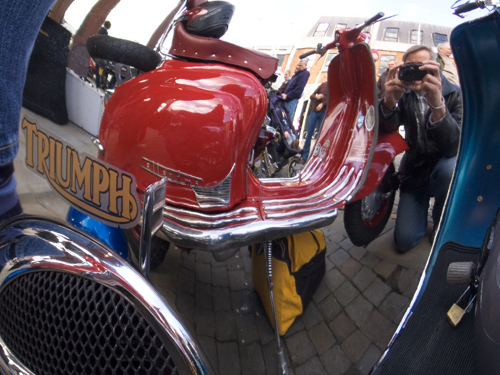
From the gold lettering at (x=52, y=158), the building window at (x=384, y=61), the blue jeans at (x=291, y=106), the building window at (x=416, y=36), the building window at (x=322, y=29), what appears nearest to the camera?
the gold lettering at (x=52, y=158)

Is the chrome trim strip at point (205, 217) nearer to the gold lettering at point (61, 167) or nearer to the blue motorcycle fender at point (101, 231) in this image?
the blue motorcycle fender at point (101, 231)

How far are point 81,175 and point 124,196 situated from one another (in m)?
0.07

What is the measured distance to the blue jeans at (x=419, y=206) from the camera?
4.18 feet

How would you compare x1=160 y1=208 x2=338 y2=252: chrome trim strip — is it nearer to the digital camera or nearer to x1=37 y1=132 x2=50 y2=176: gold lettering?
x1=37 y1=132 x2=50 y2=176: gold lettering

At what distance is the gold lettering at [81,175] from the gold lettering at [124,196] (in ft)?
0.11

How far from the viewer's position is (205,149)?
0.86 metres

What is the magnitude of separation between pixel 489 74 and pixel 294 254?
0.82m

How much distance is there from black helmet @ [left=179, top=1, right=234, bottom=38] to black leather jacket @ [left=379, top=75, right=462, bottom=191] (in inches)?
32.1

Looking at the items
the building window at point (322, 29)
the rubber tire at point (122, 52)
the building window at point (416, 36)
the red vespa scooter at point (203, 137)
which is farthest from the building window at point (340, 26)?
the rubber tire at point (122, 52)

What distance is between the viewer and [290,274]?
96 centimetres

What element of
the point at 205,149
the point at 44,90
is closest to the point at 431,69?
the point at 205,149

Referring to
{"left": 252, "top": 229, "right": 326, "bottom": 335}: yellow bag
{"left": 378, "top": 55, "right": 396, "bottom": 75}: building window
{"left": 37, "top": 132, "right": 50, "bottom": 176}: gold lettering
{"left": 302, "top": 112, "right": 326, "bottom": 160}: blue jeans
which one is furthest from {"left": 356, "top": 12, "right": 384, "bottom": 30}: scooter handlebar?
{"left": 302, "top": 112, "right": 326, "bottom": 160}: blue jeans

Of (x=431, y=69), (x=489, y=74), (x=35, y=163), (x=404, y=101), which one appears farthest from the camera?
(x=404, y=101)

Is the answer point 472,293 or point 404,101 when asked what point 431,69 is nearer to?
point 404,101
